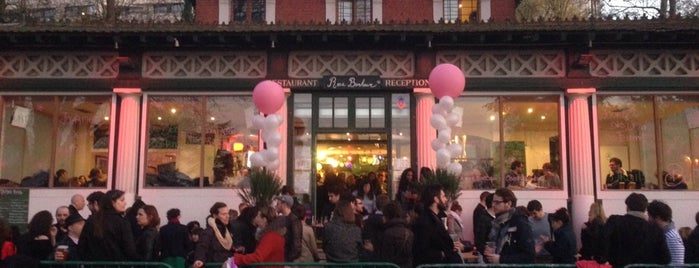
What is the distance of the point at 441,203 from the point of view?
7254mm

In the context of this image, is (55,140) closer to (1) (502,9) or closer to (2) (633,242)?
(2) (633,242)

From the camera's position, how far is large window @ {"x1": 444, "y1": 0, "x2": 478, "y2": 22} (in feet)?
58.3

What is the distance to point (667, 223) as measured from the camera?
22.3ft

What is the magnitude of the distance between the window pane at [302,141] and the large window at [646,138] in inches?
240

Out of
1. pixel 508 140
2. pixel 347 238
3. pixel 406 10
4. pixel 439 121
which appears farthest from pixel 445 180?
pixel 406 10

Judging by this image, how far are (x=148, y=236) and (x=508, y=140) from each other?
8.52 metres

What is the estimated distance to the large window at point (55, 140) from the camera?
43.9 feet

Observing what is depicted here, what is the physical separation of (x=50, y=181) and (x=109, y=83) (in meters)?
2.40

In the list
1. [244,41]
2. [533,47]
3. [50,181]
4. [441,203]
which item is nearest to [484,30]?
[533,47]

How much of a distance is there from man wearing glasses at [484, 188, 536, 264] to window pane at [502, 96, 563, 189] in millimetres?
6368

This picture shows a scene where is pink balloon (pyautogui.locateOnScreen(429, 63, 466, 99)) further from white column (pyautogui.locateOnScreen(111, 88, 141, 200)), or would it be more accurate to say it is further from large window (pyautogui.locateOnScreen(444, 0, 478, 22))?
large window (pyautogui.locateOnScreen(444, 0, 478, 22))

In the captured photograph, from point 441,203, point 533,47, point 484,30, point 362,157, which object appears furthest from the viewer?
point 362,157

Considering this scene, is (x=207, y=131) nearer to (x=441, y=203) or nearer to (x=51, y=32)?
(x=51, y=32)

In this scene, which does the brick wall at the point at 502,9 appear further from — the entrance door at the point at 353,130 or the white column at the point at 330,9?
the entrance door at the point at 353,130
